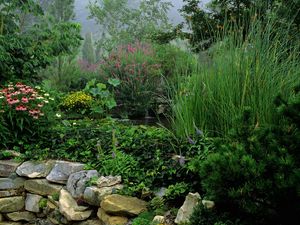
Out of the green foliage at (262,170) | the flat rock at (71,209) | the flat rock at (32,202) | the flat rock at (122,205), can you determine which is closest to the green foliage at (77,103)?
the flat rock at (32,202)

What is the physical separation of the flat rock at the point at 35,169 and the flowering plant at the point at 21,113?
45cm

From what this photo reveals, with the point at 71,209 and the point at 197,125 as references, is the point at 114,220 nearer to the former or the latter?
the point at 71,209

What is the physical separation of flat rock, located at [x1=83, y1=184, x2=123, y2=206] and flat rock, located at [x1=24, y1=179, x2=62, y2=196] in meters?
0.55

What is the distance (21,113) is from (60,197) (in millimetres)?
1274

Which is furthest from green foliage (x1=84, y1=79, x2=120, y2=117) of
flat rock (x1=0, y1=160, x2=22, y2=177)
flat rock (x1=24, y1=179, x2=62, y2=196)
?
flat rock (x1=24, y1=179, x2=62, y2=196)

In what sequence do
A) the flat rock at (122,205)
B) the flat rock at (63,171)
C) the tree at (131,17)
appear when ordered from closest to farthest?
the flat rock at (122,205) → the flat rock at (63,171) → the tree at (131,17)

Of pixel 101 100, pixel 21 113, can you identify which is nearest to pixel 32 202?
pixel 21 113

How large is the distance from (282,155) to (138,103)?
6.12 m

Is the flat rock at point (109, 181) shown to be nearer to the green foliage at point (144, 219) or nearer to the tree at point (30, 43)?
the green foliage at point (144, 219)

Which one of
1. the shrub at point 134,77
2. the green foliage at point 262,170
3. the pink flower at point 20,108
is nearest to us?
the green foliage at point 262,170

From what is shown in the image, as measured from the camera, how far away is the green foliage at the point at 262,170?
2408 millimetres

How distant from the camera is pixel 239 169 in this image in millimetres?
2434

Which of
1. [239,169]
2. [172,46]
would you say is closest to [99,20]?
[172,46]

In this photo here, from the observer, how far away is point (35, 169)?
4.55m
